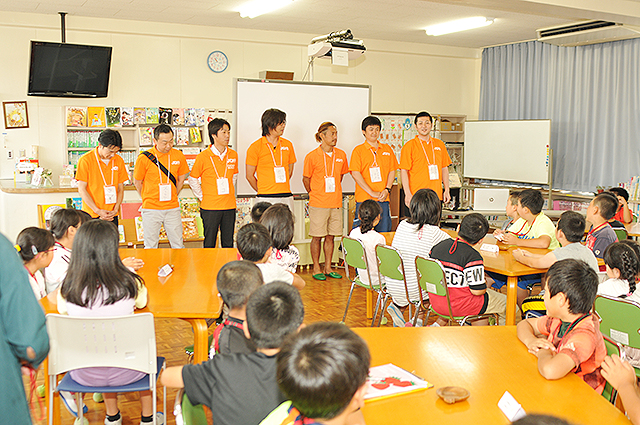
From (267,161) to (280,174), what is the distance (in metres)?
0.20

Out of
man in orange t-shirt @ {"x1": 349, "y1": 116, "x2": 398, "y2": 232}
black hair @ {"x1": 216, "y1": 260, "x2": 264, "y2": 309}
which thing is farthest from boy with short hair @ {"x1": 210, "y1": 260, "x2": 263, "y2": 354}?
man in orange t-shirt @ {"x1": 349, "y1": 116, "x2": 398, "y2": 232}

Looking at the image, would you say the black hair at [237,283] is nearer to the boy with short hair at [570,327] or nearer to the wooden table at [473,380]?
the wooden table at [473,380]

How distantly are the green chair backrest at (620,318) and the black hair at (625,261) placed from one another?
0.36 metres

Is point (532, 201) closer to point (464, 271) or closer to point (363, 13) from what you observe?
point (464, 271)

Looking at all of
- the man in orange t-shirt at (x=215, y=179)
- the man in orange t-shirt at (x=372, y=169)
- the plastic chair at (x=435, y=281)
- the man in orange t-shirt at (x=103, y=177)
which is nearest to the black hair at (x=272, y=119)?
the man in orange t-shirt at (x=215, y=179)

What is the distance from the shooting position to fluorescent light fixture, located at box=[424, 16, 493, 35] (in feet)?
24.4

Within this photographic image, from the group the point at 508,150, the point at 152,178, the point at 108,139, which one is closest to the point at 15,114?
the point at 108,139

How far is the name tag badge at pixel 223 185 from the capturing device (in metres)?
5.62

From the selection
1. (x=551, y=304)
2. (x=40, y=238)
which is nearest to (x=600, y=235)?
(x=551, y=304)

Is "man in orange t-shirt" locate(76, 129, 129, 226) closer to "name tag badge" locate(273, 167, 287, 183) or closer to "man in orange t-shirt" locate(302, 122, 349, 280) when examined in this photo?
"name tag badge" locate(273, 167, 287, 183)

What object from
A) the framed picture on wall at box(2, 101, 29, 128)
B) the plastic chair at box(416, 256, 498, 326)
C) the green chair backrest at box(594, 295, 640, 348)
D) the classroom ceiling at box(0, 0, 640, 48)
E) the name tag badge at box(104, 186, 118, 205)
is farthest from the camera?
the framed picture on wall at box(2, 101, 29, 128)

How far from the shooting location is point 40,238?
114 inches

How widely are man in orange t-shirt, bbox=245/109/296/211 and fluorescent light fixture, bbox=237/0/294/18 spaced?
133cm

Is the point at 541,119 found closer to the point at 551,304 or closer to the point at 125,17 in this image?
the point at 125,17
